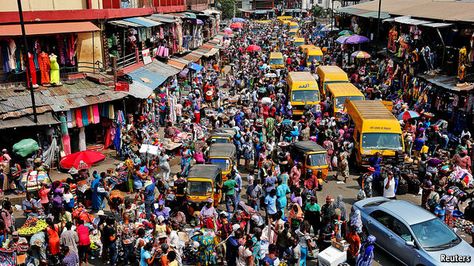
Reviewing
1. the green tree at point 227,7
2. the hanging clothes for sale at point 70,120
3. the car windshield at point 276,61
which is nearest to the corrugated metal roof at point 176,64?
the car windshield at point 276,61

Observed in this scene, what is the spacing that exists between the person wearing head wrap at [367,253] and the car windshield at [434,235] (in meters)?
1.44

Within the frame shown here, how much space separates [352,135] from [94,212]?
1162 cm

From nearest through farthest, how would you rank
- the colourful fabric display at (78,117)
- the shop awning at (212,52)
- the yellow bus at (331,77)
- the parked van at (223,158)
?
the parked van at (223,158) → the colourful fabric display at (78,117) → the yellow bus at (331,77) → the shop awning at (212,52)

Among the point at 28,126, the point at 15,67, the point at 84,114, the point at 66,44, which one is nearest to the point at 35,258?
the point at 28,126

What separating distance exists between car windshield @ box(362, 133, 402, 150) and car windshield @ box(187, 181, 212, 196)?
7438mm

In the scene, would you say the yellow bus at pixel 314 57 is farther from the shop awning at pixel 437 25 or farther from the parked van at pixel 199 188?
the parked van at pixel 199 188

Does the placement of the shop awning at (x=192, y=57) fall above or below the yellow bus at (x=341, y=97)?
above

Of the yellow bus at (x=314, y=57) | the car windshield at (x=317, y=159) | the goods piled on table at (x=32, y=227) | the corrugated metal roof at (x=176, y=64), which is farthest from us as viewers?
the yellow bus at (x=314, y=57)

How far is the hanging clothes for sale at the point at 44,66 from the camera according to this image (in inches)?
806

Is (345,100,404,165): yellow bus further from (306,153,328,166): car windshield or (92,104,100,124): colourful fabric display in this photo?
(92,104,100,124): colourful fabric display

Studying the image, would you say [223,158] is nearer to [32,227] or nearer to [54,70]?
[32,227]

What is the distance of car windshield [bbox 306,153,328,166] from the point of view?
17.6 m

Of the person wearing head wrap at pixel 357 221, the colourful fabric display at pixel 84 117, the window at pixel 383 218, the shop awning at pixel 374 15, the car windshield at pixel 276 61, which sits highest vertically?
the shop awning at pixel 374 15

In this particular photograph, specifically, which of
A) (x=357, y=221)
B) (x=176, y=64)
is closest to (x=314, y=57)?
(x=176, y=64)
